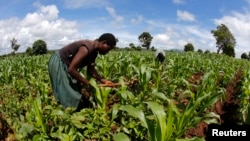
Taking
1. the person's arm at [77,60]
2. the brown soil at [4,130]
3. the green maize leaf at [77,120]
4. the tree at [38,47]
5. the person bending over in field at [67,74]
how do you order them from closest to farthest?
1. the green maize leaf at [77,120]
2. the brown soil at [4,130]
3. the person's arm at [77,60]
4. the person bending over in field at [67,74]
5. the tree at [38,47]

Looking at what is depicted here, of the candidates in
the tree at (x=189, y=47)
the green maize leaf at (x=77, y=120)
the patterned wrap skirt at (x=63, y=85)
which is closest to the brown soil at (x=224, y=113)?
the green maize leaf at (x=77, y=120)

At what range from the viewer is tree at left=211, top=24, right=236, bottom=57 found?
49.2 metres

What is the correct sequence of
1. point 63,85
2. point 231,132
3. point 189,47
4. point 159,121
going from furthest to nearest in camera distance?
point 189,47
point 63,85
point 231,132
point 159,121

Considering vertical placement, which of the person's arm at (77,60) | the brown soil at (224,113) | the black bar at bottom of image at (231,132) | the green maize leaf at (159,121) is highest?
the person's arm at (77,60)

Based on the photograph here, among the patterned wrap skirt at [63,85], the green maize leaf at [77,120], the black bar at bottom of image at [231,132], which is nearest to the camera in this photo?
the black bar at bottom of image at [231,132]

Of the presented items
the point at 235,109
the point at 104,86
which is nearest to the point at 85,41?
the point at 104,86

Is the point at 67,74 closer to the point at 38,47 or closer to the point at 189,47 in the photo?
the point at 38,47

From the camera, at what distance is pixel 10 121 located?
149 inches

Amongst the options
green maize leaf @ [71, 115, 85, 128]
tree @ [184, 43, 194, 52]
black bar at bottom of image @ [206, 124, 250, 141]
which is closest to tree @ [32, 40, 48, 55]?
tree @ [184, 43, 194, 52]

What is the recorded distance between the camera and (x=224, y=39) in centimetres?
4975

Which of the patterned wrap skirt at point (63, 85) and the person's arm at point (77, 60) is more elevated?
the person's arm at point (77, 60)

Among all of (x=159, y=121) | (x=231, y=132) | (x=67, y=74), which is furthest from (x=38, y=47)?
(x=159, y=121)

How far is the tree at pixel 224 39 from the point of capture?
161 ft

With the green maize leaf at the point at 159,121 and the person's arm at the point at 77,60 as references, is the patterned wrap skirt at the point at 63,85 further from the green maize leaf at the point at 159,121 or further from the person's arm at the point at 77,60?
the green maize leaf at the point at 159,121
